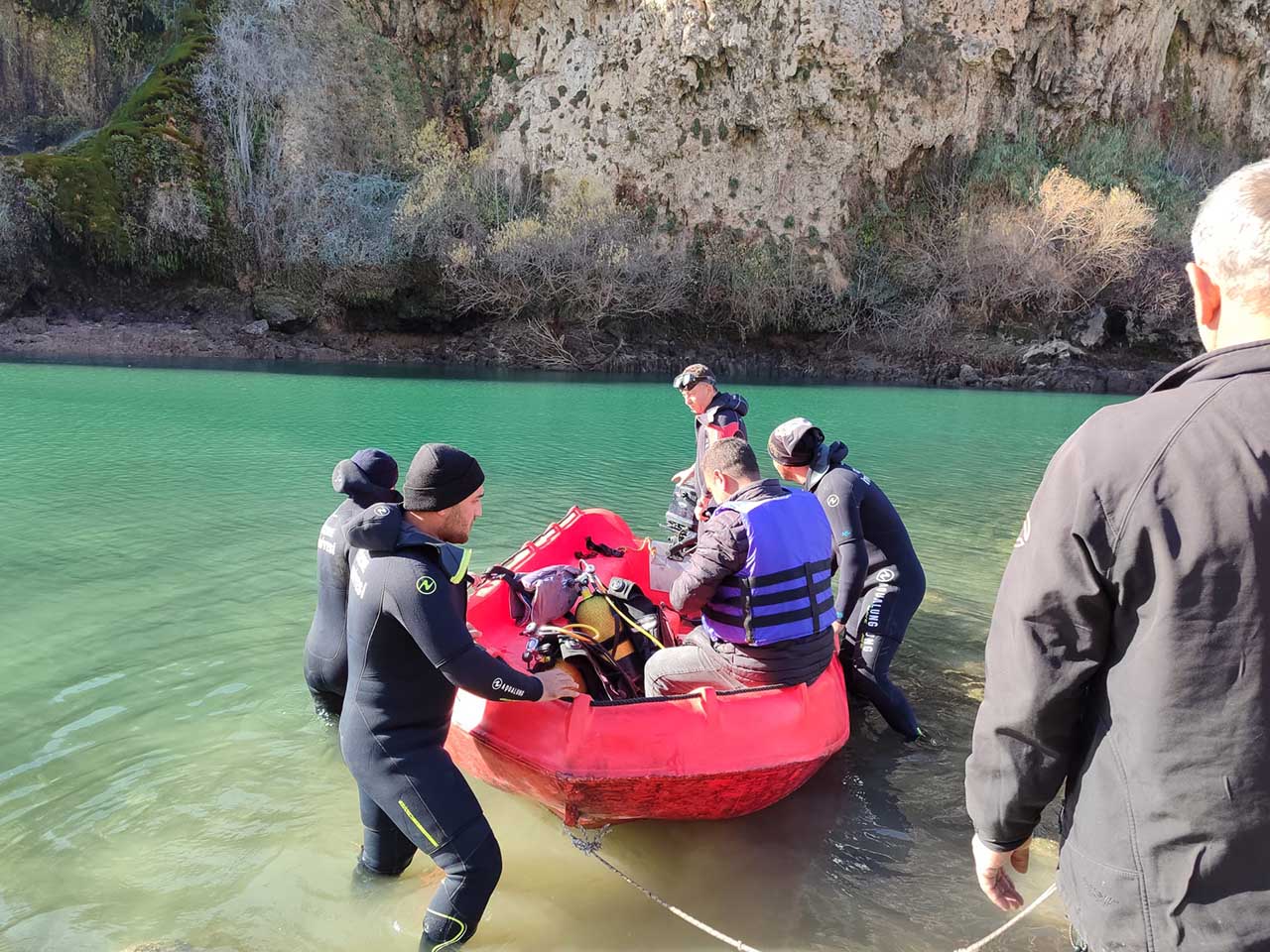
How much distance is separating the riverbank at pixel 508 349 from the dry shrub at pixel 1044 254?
Result: 1509 mm

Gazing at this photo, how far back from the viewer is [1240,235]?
125 centimetres

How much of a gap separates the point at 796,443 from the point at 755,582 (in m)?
1.08

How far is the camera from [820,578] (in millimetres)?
3434

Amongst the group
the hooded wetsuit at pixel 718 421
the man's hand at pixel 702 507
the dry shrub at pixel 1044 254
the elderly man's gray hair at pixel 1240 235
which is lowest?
the man's hand at pixel 702 507

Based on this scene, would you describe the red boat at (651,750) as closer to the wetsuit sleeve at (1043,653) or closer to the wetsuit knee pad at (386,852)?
the wetsuit knee pad at (386,852)

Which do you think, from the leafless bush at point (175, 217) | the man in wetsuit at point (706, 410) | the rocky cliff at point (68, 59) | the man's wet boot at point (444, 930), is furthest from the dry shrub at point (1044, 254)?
the rocky cliff at point (68, 59)

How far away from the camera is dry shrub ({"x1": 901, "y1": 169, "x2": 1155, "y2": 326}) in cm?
2797

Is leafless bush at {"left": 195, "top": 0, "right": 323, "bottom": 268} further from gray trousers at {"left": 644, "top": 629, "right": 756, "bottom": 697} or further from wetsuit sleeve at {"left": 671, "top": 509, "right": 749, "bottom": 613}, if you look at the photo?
wetsuit sleeve at {"left": 671, "top": 509, "right": 749, "bottom": 613}

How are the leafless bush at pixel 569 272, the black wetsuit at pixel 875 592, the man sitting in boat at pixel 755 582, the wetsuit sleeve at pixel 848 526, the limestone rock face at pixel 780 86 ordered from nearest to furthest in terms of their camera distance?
the man sitting in boat at pixel 755 582 → the wetsuit sleeve at pixel 848 526 → the black wetsuit at pixel 875 592 → the leafless bush at pixel 569 272 → the limestone rock face at pixel 780 86

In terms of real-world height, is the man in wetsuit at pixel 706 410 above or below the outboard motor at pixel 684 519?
above

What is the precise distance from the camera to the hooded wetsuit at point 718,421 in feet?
19.0

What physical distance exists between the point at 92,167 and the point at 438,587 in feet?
105

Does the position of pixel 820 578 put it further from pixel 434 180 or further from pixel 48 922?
pixel 434 180

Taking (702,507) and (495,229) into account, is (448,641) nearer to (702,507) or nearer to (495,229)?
(702,507)
